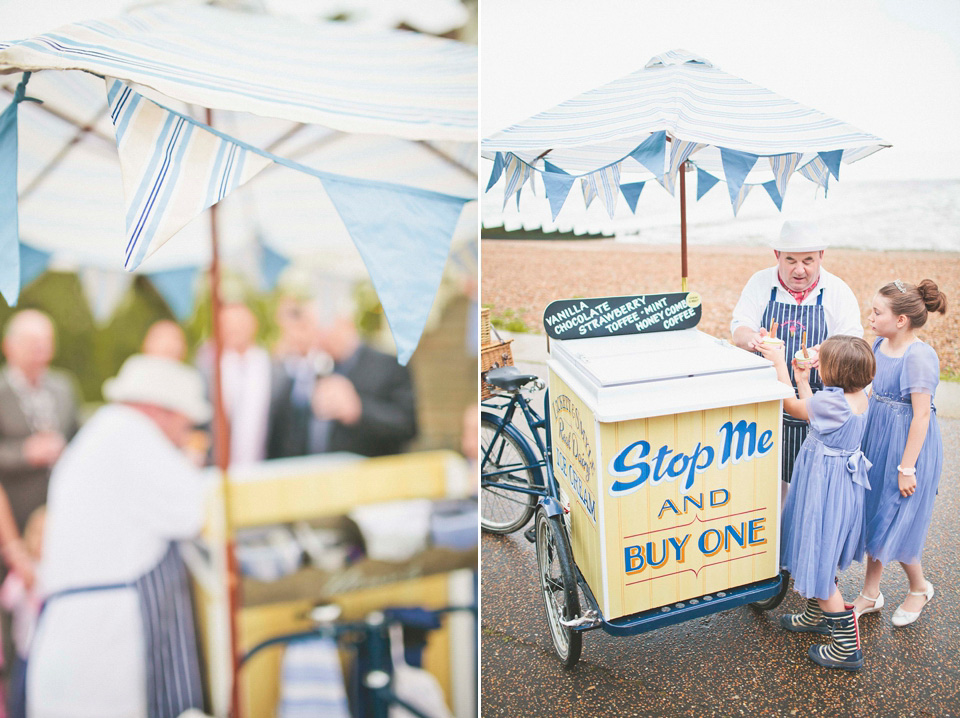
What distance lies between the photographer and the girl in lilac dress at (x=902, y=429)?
213 centimetres

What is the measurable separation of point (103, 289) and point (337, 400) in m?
0.56

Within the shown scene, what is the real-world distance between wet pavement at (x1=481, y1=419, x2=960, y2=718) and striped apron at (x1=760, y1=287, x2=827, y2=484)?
0.67 metres

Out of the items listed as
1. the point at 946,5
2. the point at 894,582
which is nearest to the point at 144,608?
the point at 894,582

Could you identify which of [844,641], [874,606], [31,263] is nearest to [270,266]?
[31,263]

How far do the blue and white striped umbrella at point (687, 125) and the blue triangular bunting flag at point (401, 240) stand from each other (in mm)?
1443

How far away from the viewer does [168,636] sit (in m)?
1.44

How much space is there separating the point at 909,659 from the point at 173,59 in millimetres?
2989

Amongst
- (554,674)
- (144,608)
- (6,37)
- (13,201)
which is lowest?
(554,674)

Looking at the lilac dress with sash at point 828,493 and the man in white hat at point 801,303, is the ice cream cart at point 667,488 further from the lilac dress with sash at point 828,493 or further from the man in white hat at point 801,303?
the man in white hat at point 801,303

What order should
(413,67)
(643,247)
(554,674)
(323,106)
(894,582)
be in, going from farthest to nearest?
(643,247)
(894,582)
(554,674)
(413,67)
(323,106)

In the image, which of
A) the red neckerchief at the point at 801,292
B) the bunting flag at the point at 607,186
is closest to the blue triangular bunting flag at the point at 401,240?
the red neckerchief at the point at 801,292

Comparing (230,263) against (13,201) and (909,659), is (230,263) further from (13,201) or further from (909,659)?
(909,659)

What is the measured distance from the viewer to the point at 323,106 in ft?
4.51

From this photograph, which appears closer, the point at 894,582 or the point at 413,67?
the point at 413,67
